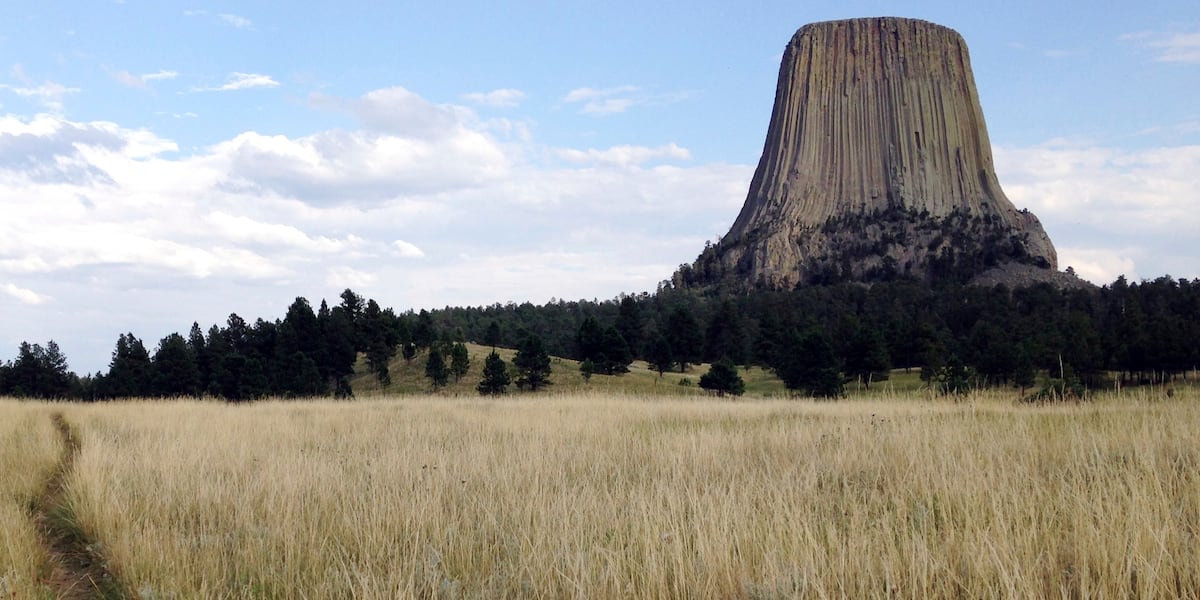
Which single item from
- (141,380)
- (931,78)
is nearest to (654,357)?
(141,380)

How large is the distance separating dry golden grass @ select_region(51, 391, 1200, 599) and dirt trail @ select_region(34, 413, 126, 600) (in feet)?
0.48

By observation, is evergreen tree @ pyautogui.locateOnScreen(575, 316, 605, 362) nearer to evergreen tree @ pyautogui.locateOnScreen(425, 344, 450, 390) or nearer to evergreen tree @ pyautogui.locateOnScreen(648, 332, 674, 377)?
evergreen tree @ pyautogui.locateOnScreen(648, 332, 674, 377)

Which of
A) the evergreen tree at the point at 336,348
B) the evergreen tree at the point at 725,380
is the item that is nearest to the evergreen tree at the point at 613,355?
the evergreen tree at the point at 725,380

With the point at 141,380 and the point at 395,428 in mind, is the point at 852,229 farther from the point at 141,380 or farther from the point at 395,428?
the point at 395,428

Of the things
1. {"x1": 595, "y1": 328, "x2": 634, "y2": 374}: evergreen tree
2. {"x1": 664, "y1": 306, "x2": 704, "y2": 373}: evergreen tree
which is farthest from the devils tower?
{"x1": 595, "y1": 328, "x2": 634, "y2": 374}: evergreen tree

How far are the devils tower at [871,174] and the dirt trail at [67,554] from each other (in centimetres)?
13952

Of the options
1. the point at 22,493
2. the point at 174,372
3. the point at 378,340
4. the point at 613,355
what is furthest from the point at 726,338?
the point at 22,493

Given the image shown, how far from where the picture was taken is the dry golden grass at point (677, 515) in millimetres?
3986

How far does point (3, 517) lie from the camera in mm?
6039

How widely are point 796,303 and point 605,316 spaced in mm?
25750

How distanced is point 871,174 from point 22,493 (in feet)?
537

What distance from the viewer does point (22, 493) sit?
7.79 metres

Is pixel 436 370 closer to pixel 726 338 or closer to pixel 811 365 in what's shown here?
pixel 811 365

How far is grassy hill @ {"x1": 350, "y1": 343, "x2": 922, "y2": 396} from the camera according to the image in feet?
173
